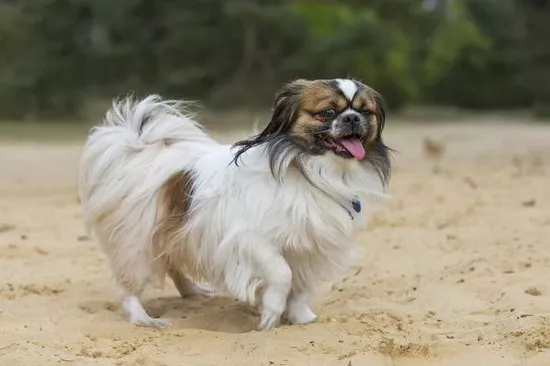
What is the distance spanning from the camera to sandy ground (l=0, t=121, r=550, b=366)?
12.1ft

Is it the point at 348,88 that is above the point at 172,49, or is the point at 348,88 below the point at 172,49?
above

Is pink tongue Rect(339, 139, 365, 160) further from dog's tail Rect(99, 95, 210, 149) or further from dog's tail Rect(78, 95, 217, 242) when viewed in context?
dog's tail Rect(99, 95, 210, 149)

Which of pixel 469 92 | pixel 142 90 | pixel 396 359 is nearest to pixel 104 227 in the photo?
pixel 396 359

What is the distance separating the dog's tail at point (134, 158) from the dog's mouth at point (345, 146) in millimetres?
841

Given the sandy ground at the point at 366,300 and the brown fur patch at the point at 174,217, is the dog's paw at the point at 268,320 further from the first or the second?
the brown fur patch at the point at 174,217

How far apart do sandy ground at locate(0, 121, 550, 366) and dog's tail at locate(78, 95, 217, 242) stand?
57 centimetres

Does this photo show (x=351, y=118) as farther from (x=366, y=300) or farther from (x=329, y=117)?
(x=366, y=300)

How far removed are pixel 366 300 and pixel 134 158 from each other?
4.98 ft

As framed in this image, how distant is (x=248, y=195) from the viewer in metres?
4.22

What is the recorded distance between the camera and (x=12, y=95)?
1880 cm

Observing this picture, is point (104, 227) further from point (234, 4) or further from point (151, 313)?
point (234, 4)

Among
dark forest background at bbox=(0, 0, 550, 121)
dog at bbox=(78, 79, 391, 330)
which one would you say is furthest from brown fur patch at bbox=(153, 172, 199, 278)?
dark forest background at bbox=(0, 0, 550, 121)

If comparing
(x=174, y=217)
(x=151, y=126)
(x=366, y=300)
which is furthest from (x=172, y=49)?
(x=174, y=217)

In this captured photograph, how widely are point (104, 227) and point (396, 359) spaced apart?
1.90 meters
